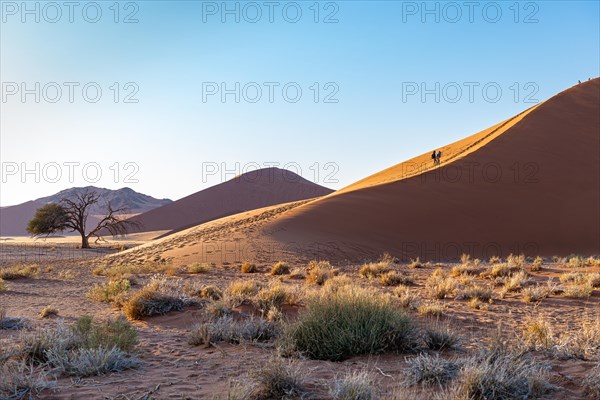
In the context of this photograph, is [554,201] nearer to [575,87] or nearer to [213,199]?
[575,87]

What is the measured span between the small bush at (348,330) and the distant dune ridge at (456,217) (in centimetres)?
1803

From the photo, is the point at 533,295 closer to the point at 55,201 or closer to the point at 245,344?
the point at 245,344

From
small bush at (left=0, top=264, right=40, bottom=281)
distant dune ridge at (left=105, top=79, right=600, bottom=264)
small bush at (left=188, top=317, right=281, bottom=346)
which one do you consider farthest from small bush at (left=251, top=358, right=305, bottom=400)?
distant dune ridge at (left=105, top=79, right=600, bottom=264)

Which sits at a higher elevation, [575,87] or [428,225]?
[575,87]

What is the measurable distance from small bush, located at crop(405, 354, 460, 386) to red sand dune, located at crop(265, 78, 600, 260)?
69.1 feet

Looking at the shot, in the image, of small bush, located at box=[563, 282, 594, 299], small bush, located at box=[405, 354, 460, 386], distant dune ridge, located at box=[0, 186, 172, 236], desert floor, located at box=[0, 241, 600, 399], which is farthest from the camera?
distant dune ridge, located at box=[0, 186, 172, 236]

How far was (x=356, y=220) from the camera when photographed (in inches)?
1266

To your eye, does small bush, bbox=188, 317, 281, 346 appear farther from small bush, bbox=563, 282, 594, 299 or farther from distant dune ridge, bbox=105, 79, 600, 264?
distant dune ridge, bbox=105, 79, 600, 264

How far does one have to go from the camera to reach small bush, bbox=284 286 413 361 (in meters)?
6.52

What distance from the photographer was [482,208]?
1369 inches

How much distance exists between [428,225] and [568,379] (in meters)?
28.3

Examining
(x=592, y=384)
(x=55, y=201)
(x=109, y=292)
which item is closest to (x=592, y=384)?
(x=592, y=384)

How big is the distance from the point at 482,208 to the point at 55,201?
15054cm

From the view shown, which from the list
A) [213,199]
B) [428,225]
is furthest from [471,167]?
[213,199]
